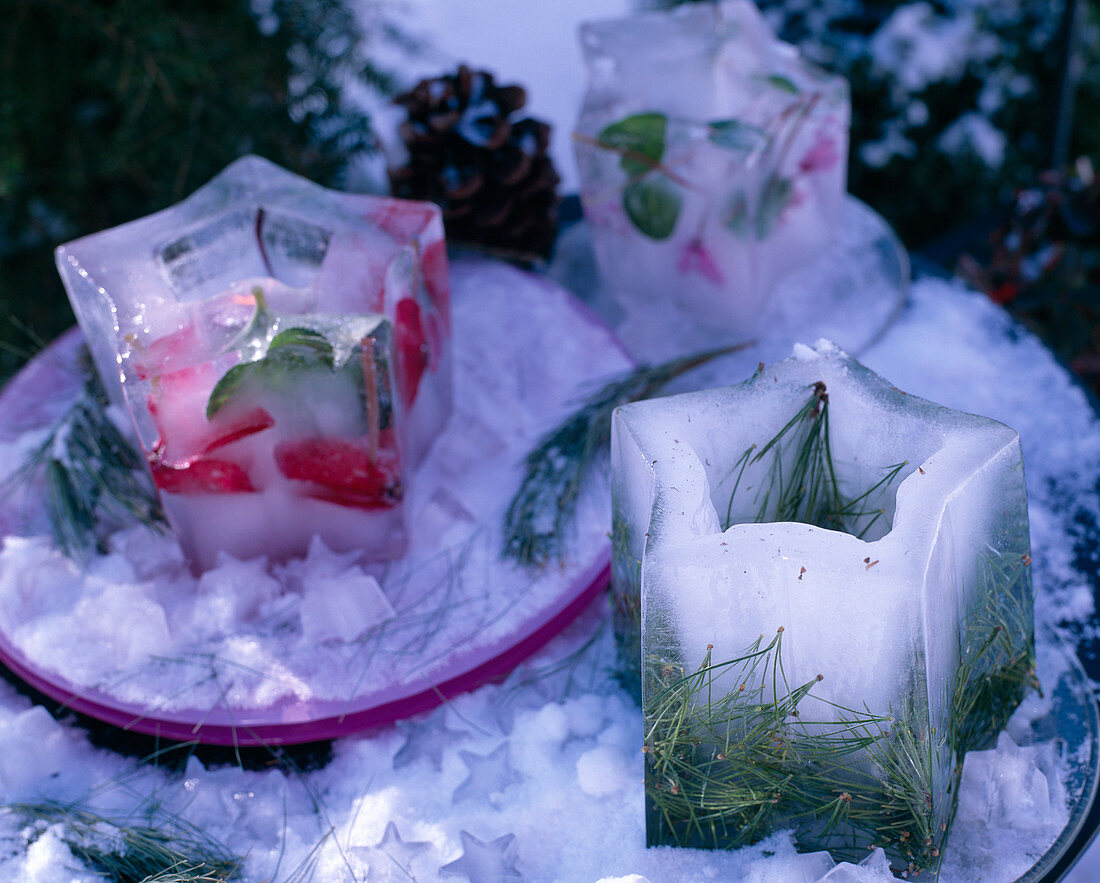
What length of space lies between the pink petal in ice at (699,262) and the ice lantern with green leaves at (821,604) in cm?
22

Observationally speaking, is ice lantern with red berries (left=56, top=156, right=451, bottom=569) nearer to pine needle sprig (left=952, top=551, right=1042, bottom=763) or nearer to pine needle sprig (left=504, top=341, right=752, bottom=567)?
pine needle sprig (left=504, top=341, right=752, bottom=567)

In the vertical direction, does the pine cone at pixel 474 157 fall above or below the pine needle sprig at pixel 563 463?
above

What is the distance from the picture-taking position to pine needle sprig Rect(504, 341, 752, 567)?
54cm

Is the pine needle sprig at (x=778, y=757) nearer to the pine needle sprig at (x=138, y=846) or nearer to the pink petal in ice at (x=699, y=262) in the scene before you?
the pine needle sprig at (x=138, y=846)

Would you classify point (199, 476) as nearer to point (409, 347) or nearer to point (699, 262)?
point (409, 347)

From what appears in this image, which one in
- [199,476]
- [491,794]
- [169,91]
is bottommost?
[491,794]

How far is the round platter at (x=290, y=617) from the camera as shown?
0.48m

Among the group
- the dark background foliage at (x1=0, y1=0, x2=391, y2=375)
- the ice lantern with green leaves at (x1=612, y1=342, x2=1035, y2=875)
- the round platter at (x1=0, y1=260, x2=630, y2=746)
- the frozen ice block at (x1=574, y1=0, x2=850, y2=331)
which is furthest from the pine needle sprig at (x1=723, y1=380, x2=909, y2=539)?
the dark background foliage at (x1=0, y1=0, x2=391, y2=375)

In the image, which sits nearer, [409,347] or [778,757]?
[778,757]

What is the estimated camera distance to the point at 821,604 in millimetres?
376

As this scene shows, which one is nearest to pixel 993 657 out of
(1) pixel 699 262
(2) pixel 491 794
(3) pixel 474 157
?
(2) pixel 491 794

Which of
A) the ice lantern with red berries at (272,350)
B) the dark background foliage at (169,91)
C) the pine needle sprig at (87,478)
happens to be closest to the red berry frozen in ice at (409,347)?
the ice lantern with red berries at (272,350)

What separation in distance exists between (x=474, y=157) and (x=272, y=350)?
0.28 meters

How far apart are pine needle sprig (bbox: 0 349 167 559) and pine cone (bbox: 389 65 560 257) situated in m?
0.26
